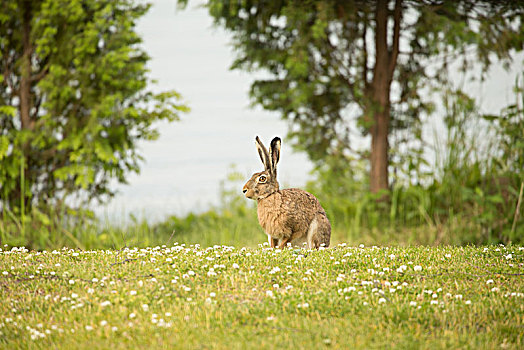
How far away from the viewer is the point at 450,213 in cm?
1040

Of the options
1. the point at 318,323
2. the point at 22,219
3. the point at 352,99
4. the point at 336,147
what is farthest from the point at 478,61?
the point at 22,219

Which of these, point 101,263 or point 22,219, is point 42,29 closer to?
point 22,219

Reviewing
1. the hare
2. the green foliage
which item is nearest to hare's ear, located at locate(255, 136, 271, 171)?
the hare

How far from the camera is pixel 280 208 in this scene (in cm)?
597

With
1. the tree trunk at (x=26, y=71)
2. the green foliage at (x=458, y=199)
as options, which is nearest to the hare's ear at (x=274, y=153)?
the green foliage at (x=458, y=199)

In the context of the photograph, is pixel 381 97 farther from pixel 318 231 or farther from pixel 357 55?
pixel 318 231

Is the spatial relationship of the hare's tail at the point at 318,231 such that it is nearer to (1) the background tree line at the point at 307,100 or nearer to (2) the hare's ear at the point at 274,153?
(2) the hare's ear at the point at 274,153

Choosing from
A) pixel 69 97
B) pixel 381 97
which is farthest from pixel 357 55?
pixel 69 97

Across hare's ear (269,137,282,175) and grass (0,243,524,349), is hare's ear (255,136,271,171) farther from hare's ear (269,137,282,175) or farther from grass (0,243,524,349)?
grass (0,243,524,349)

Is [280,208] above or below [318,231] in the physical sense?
above

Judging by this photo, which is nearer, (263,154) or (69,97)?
(263,154)

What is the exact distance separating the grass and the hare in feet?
0.89

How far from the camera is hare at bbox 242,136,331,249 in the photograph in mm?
5996

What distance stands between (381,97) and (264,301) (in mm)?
8052
